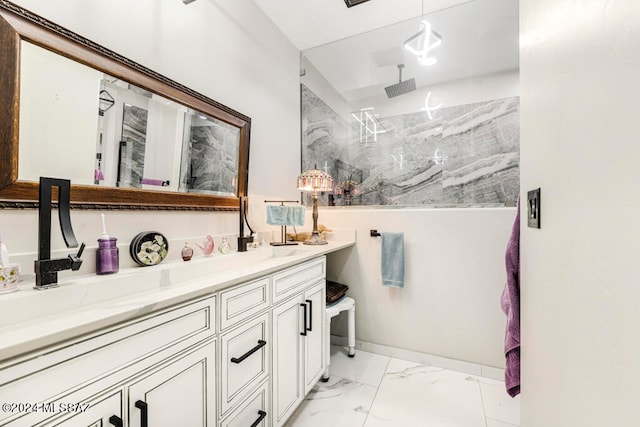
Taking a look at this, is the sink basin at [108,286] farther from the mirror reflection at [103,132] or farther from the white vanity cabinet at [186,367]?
the mirror reflection at [103,132]

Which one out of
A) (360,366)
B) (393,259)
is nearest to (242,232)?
(393,259)

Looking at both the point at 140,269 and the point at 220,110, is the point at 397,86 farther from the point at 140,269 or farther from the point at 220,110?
the point at 140,269

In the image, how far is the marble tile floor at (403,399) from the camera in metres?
1.49

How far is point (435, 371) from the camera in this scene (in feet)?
6.45

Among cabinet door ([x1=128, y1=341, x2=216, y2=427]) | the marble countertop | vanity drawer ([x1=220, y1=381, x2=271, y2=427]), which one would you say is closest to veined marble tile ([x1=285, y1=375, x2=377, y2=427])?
vanity drawer ([x1=220, y1=381, x2=271, y2=427])

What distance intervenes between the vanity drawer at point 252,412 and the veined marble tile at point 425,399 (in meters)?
0.64

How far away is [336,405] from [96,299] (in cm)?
138

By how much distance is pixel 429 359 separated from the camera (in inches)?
80.5

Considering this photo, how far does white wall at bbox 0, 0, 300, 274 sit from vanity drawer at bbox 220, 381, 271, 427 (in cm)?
76

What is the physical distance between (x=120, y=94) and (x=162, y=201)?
1.56 feet

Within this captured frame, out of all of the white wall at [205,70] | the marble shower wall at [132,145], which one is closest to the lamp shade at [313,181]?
the white wall at [205,70]

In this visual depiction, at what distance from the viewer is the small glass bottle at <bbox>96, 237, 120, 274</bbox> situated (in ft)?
3.37

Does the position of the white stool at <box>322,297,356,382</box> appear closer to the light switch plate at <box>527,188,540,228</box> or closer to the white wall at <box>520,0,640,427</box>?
the white wall at <box>520,0,640,427</box>

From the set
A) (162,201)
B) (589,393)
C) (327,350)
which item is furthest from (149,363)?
(327,350)
